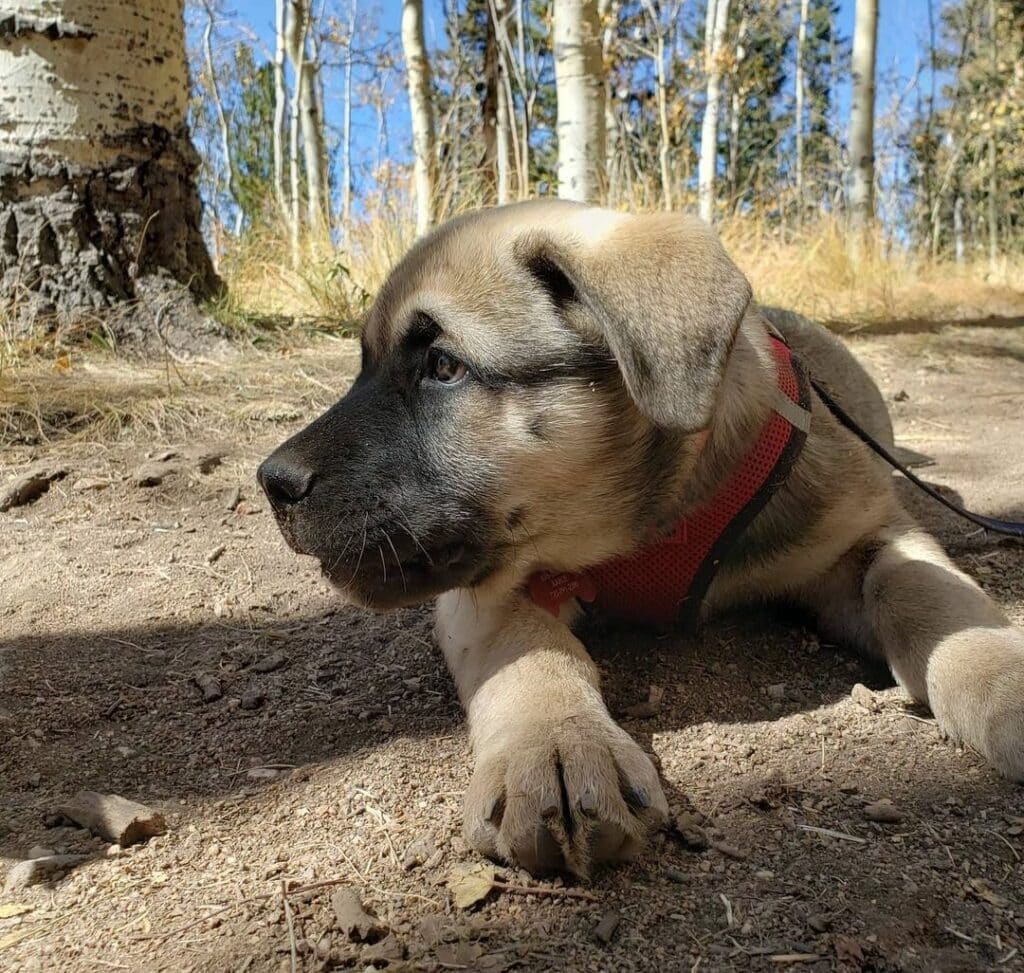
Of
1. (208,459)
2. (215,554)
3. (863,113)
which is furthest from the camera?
(863,113)

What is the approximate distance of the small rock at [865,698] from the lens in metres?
2.20

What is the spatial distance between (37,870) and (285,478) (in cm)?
86

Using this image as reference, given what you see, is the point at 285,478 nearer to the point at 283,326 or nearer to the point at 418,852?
the point at 418,852

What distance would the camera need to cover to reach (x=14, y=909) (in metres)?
1.60

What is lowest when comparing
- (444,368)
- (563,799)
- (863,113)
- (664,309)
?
(563,799)

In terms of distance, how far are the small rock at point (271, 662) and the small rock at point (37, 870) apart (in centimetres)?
91

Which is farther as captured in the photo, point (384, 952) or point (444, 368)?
point (444, 368)

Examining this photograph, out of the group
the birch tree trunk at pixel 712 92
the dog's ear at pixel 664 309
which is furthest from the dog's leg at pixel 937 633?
the birch tree trunk at pixel 712 92

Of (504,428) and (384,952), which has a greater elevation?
(504,428)

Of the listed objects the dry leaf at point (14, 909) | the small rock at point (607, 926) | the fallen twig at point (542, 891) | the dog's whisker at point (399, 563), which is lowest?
the dry leaf at point (14, 909)

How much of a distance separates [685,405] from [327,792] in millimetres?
1065

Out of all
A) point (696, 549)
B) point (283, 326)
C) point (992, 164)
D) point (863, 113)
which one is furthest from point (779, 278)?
point (992, 164)

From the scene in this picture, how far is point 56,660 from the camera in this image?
8.59 ft

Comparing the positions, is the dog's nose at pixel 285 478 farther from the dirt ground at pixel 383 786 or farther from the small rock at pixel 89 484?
the small rock at pixel 89 484
